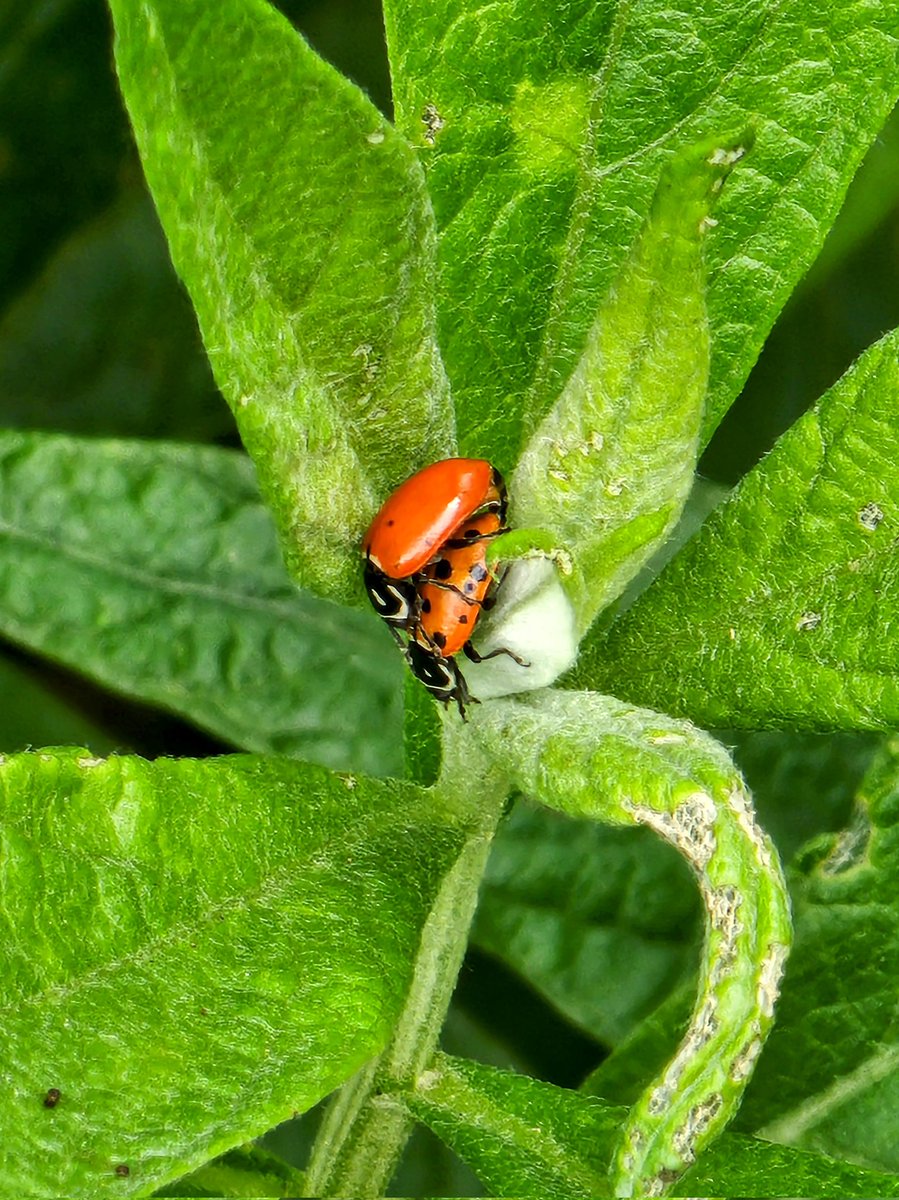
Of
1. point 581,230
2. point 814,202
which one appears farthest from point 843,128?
point 581,230

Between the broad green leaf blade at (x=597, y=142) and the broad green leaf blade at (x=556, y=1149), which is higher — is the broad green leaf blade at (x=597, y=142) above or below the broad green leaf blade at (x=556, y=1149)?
above

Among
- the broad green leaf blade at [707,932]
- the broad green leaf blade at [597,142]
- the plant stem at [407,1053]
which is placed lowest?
the plant stem at [407,1053]

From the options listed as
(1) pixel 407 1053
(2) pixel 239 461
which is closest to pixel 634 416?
(1) pixel 407 1053

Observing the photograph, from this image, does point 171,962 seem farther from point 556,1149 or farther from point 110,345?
point 110,345

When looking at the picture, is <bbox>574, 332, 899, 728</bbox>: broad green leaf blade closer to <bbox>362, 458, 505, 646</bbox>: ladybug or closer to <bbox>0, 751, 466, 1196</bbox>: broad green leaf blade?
<bbox>362, 458, 505, 646</bbox>: ladybug

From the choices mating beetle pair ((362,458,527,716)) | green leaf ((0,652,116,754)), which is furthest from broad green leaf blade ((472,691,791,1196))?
green leaf ((0,652,116,754))

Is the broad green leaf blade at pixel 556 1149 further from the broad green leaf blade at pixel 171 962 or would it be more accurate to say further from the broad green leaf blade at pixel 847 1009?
the broad green leaf blade at pixel 847 1009

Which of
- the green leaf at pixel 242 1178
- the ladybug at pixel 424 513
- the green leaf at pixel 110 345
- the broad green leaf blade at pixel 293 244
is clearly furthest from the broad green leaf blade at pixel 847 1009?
the green leaf at pixel 110 345
